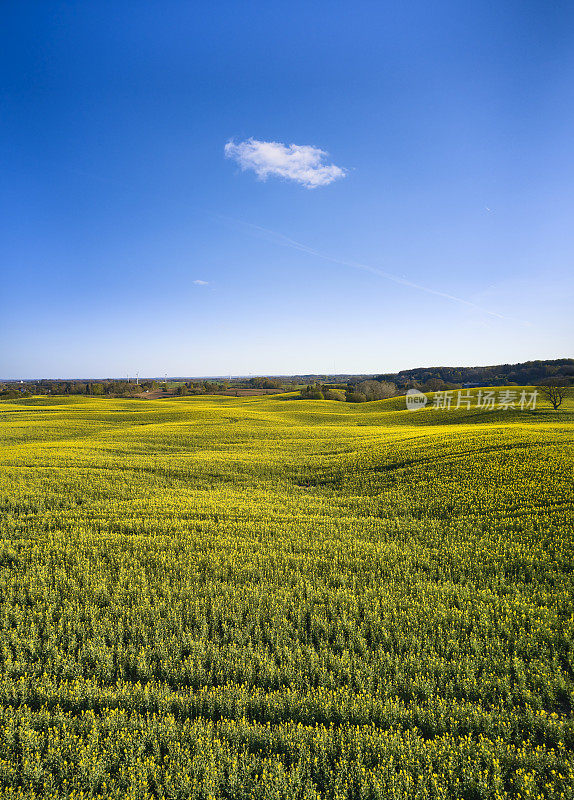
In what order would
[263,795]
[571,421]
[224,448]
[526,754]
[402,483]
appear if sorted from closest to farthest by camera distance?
[263,795], [526,754], [402,483], [224,448], [571,421]

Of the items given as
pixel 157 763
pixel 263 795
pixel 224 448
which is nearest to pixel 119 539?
pixel 157 763

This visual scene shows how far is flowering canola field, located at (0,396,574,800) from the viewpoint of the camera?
4.21 m

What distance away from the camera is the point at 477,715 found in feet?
15.6

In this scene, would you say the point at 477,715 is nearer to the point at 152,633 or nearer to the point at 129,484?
the point at 152,633

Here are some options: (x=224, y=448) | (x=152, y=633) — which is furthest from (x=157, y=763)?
(x=224, y=448)

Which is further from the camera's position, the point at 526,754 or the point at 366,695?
the point at 366,695

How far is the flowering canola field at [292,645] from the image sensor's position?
4.21 m

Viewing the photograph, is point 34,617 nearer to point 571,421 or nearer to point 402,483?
point 402,483

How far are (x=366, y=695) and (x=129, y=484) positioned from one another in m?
15.2

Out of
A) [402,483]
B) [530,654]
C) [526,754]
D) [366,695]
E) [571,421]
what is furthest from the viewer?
[571,421]

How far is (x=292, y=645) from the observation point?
6199 mm

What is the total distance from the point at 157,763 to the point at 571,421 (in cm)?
4173

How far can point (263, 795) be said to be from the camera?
393cm

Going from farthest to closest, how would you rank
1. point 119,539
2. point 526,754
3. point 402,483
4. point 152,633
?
1. point 402,483
2. point 119,539
3. point 152,633
4. point 526,754
